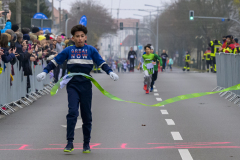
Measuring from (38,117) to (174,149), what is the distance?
181 inches

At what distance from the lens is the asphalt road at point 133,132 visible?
284 inches

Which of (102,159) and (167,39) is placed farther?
(167,39)

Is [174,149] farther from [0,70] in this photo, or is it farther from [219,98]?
[219,98]

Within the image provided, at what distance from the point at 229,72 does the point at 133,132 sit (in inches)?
296

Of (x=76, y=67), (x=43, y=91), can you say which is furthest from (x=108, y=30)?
(x=76, y=67)

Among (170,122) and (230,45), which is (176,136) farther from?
(230,45)

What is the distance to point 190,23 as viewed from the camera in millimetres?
68312

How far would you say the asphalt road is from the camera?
23.7 feet

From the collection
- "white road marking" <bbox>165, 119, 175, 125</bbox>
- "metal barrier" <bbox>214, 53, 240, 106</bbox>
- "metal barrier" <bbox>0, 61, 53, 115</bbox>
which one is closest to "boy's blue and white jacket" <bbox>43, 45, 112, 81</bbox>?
"white road marking" <bbox>165, 119, 175, 125</bbox>

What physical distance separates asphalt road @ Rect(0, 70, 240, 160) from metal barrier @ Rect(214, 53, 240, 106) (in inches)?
39.9

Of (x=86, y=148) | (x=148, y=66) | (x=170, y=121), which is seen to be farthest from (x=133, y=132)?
(x=148, y=66)

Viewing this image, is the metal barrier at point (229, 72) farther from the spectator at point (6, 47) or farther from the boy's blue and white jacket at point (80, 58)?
the boy's blue and white jacket at point (80, 58)

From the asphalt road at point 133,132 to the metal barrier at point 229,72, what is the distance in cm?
101

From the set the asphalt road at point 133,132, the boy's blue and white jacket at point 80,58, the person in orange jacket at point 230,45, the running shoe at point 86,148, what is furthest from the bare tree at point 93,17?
the running shoe at point 86,148
